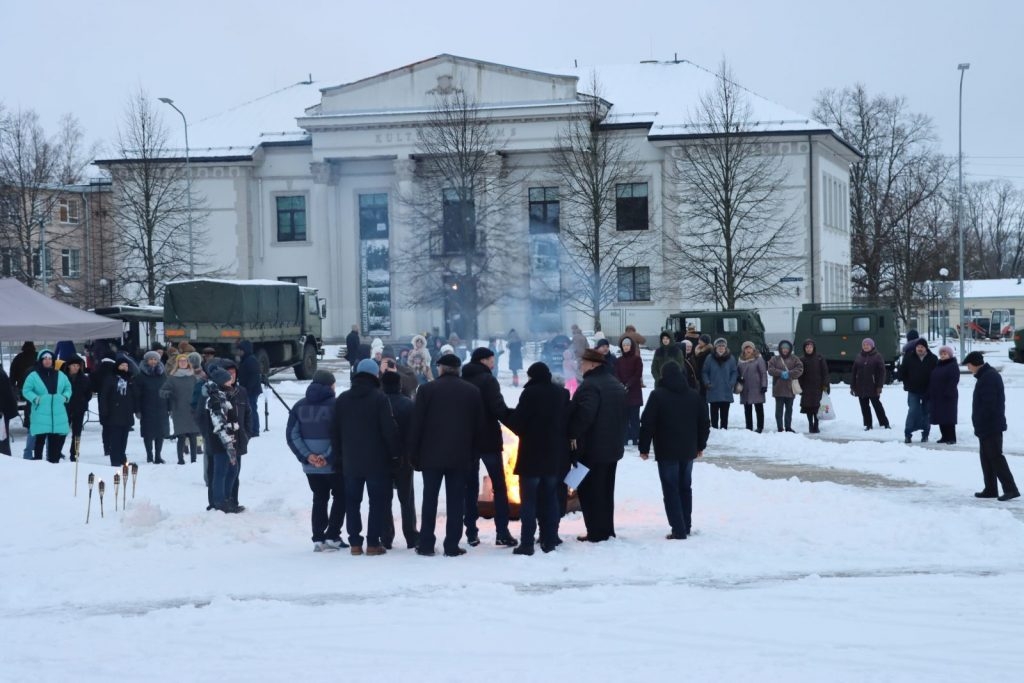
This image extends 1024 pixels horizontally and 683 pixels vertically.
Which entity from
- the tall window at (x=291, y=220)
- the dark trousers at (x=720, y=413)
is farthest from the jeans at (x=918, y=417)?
the tall window at (x=291, y=220)

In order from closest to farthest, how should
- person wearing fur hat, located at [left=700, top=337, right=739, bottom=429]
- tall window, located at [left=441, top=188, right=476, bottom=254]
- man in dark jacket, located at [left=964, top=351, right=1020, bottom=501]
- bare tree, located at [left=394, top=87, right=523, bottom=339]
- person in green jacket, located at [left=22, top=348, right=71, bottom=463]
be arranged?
man in dark jacket, located at [left=964, top=351, right=1020, bottom=501] → person in green jacket, located at [left=22, top=348, right=71, bottom=463] → person wearing fur hat, located at [left=700, top=337, right=739, bottom=429] → tall window, located at [left=441, top=188, right=476, bottom=254] → bare tree, located at [left=394, top=87, right=523, bottom=339]

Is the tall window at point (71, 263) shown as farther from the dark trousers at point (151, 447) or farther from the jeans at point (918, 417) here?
the jeans at point (918, 417)

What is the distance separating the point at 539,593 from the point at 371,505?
228 centimetres

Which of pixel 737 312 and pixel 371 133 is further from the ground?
pixel 371 133

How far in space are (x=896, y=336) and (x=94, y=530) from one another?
94.3 feet

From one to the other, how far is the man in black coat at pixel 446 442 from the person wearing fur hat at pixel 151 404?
354 inches

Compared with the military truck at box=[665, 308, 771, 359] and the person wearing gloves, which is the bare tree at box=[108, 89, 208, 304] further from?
the person wearing gloves

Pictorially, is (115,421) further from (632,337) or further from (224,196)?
(224,196)

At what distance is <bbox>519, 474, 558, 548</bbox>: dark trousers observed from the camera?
1124 centimetres

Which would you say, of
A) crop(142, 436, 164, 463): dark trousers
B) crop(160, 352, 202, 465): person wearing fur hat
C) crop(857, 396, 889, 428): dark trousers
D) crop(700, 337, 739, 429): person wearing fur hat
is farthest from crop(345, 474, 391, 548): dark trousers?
crop(857, 396, 889, 428): dark trousers

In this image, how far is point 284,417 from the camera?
26828 millimetres

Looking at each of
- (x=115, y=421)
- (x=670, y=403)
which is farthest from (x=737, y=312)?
(x=670, y=403)

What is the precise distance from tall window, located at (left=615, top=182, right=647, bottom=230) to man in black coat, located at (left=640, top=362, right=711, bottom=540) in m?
44.0

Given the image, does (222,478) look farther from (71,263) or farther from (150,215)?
(71,263)
